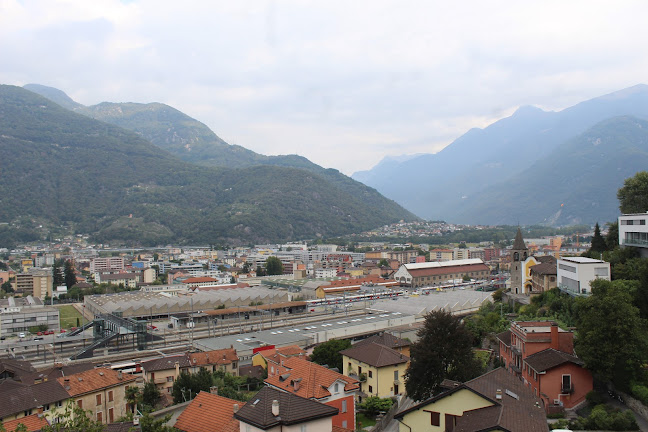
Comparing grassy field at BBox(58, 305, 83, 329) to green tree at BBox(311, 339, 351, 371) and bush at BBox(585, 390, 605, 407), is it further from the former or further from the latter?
bush at BBox(585, 390, 605, 407)

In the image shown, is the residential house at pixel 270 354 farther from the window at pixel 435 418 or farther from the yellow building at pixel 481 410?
the window at pixel 435 418

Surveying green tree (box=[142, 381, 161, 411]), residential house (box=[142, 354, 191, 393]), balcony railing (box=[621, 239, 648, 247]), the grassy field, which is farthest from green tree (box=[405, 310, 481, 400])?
the grassy field

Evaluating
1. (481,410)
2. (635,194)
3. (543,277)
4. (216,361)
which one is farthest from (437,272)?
(481,410)

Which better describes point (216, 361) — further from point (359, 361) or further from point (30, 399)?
point (30, 399)

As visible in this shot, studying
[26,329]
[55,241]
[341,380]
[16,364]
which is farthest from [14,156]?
[341,380]

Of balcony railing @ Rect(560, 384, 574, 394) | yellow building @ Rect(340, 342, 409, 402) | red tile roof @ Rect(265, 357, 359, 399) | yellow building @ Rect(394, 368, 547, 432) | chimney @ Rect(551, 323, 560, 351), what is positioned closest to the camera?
yellow building @ Rect(394, 368, 547, 432)

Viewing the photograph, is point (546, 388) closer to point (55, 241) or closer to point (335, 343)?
point (335, 343)

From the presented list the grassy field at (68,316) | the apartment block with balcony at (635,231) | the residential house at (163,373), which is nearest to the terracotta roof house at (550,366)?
the apartment block with balcony at (635,231)
